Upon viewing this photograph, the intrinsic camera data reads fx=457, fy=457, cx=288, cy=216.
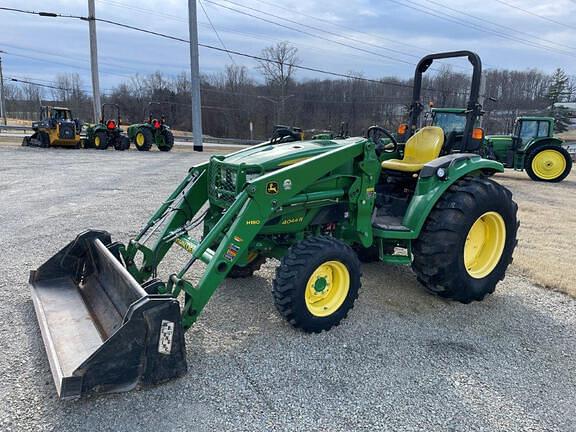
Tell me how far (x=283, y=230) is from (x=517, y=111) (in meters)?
56.7

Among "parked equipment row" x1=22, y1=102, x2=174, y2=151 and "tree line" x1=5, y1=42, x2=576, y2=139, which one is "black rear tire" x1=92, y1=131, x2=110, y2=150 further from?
"tree line" x1=5, y1=42, x2=576, y2=139

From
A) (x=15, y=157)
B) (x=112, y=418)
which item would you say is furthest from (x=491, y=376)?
(x=15, y=157)

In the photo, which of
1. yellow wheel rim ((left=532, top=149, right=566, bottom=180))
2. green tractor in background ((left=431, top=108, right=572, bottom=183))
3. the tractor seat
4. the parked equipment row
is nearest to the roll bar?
the tractor seat

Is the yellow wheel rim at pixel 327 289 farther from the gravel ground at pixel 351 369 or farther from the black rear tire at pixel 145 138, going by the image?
the black rear tire at pixel 145 138

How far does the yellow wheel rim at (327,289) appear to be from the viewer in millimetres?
3570

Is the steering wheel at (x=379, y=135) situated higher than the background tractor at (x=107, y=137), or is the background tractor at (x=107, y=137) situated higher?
the steering wheel at (x=379, y=135)

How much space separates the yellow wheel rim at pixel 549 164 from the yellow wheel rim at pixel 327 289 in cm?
1406

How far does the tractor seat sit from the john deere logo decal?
171 cm

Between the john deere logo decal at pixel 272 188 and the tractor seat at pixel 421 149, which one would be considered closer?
the john deere logo decal at pixel 272 188

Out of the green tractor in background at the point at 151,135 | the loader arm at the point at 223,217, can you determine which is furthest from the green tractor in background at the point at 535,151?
the green tractor in background at the point at 151,135

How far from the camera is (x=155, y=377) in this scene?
2797mm

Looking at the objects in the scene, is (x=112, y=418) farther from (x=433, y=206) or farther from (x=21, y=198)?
(x=21, y=198)

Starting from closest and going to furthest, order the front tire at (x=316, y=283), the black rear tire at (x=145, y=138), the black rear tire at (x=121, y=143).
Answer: the front tire at (x=316, y=283) → the black rear tire at (x=121, y=143) → the black rear tire at (x=145, y=138)

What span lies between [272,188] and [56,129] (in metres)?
20.1
